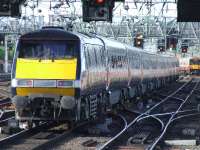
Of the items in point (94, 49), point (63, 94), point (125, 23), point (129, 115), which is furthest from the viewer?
→ point (125, 23)

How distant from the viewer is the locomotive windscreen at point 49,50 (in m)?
17.5

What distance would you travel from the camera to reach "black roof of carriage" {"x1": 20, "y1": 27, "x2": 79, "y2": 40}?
17498 mm

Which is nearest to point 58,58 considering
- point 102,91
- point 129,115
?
point 102,91

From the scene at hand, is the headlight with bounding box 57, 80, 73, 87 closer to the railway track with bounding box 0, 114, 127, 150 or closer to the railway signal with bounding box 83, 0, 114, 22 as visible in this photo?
the railway track with bounding box 0, 114, 127, 150

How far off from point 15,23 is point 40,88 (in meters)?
59.2

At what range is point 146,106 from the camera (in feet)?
98.7

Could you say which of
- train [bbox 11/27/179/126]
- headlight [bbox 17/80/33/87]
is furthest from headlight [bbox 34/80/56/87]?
headlight [bbox 17/80/33/87]

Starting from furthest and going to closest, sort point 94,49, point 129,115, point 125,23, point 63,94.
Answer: point 125,23 < point 129,115 < point 94,49 < point 63,94

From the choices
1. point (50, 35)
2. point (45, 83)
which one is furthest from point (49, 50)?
point (45, 83)

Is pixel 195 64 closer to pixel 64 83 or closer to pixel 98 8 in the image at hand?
pixel 98 8

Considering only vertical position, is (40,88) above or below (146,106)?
above

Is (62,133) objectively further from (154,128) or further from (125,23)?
(125,23)

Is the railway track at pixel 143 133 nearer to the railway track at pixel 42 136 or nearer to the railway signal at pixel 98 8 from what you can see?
the railway track at pixel 42 136

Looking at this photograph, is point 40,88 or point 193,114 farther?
point 193,114
